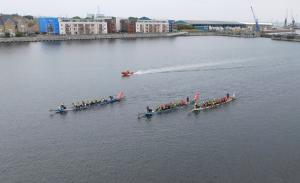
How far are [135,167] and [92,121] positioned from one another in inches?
585

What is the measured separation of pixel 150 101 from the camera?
56750 mm

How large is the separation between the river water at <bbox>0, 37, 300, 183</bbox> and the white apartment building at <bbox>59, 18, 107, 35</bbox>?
109219 millimetres

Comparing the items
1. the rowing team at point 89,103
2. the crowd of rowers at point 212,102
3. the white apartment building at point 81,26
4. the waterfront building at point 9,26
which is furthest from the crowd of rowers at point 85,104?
the white apartment building at point 81,26

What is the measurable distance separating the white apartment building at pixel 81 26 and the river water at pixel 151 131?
109 metres

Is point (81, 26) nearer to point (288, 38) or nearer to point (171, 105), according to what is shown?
point (288, 38)

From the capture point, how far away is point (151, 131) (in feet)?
144

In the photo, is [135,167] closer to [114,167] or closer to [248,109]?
[114,167]

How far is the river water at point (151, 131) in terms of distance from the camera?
34.2 metres

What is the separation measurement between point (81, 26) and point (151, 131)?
15589cm

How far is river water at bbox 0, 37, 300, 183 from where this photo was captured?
34.2 metres

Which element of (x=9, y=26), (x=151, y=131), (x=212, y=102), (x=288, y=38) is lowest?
(x=151, y=131)

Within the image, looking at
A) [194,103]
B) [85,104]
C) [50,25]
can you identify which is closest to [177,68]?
[194,103]

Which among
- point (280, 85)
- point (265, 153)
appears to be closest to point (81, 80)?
point (280, 85)

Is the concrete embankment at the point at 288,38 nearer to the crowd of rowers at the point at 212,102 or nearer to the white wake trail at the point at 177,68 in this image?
the white wake trail at the point at 177,68
